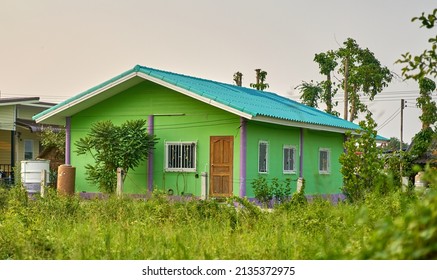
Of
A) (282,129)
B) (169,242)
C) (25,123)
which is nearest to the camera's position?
(169,242)

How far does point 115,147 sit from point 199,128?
79.6 inches

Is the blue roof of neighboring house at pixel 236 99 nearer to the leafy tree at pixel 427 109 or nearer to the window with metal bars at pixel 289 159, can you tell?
the window with metal bars at pixel 289 159

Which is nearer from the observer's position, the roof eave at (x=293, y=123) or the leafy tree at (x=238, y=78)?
the roof eave at (x=293, y=123)

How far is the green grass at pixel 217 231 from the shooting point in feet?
11.8

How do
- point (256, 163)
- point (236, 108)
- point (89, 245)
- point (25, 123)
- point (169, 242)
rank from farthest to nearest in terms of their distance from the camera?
point (25, 123)
point (256, 163)
point (236, 108)
point (169, 242)
point (89, 245)

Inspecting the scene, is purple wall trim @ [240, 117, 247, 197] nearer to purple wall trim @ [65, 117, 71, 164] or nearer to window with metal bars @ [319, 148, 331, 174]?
window with metal bars @ [319, 148, 331, 174]

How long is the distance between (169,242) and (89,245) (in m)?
0.82

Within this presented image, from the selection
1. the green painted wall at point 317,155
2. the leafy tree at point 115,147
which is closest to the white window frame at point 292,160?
the green painted wall at point 317,155

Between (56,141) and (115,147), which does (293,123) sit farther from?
(56,141)

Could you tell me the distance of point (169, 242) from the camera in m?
6.68

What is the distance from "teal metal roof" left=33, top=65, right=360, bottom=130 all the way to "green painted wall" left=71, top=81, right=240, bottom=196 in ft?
1.83

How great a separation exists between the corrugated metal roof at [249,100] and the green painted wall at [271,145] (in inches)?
21.4
